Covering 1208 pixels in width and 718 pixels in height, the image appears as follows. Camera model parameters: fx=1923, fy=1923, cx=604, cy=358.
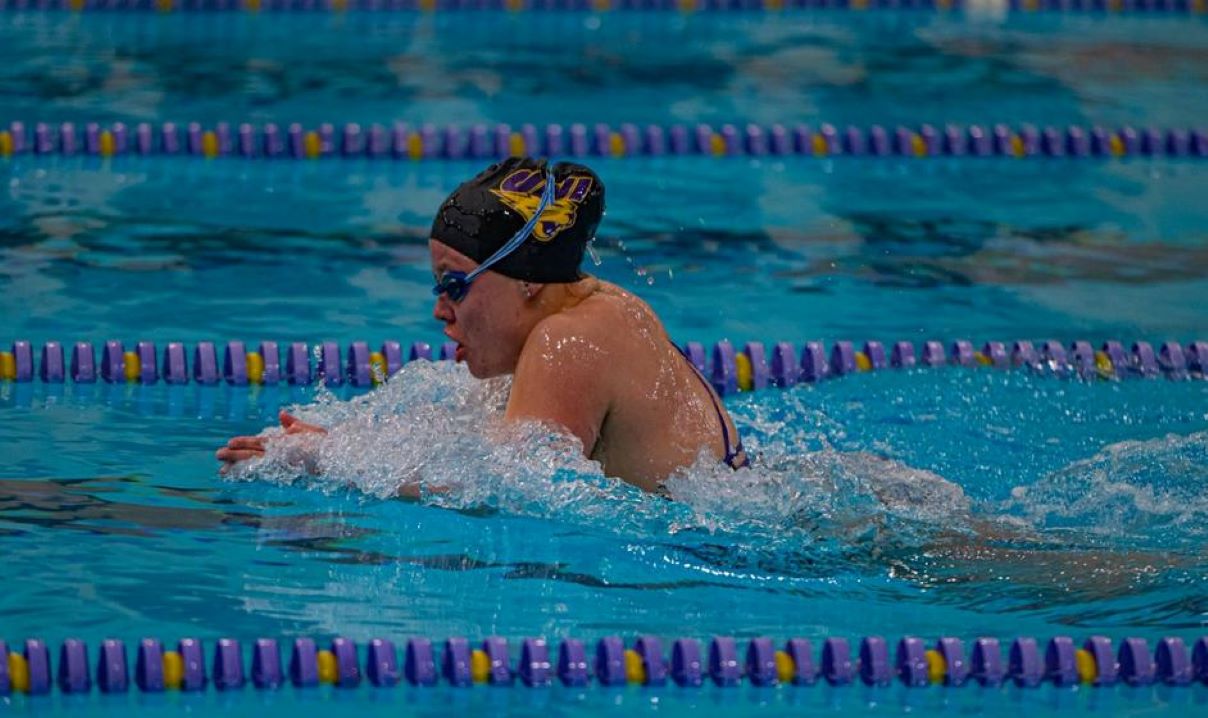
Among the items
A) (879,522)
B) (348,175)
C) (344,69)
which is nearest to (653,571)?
(879,522)

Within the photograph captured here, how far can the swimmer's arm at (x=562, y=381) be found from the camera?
12.3ft

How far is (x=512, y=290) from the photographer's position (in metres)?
3.89

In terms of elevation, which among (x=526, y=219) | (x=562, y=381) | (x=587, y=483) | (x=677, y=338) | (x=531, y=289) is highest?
(x=526, y=219)

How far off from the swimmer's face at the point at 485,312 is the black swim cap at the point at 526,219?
0.9 inches

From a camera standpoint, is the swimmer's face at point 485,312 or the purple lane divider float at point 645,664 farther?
the swimmer's face at point 485,312

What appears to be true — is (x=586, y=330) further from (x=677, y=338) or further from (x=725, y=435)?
(x=677, y=338)

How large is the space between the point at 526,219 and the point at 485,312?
21 cm

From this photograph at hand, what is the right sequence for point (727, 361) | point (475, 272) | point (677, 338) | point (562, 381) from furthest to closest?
1. point (677, 338)
2. point (727, 361)
3. point (475, 272)
4. point (562, 381)

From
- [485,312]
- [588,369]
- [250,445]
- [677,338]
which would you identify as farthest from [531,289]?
[677,338]

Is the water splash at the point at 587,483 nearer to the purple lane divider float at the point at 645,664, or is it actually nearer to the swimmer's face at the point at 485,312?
the swimmer's face at the point at 485,312

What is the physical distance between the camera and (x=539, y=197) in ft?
12.9

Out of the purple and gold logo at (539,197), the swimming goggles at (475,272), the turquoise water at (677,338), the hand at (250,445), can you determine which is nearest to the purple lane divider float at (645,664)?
the turquoise water at (677,338)

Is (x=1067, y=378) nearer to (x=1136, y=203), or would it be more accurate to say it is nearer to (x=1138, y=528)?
(x=1138, y=528)

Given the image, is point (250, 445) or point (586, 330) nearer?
point (586, 330)
